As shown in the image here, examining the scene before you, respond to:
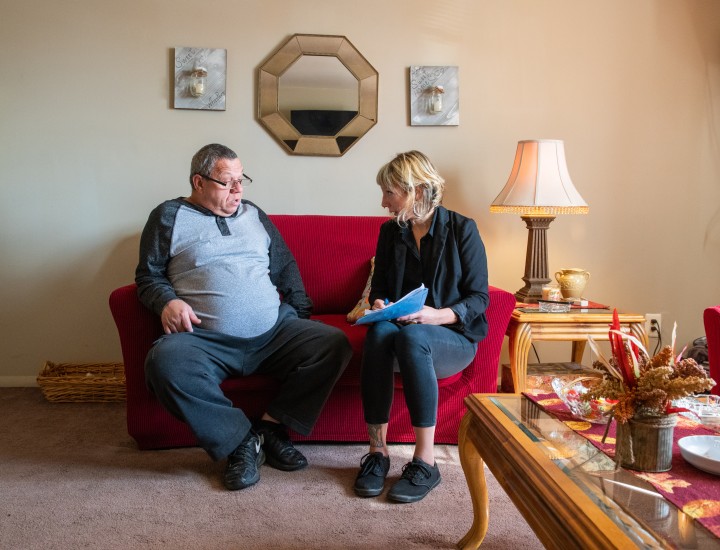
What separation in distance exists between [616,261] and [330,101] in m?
1.56

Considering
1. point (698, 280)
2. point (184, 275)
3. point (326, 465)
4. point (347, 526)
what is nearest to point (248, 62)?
point (184, 275)

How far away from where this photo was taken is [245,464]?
86.5 inches

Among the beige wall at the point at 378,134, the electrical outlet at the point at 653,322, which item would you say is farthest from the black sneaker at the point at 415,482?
the electrical outlet at the point at 653,322

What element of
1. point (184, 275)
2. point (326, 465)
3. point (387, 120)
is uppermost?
point (387, 120)

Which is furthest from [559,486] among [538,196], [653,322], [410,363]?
[653,322]

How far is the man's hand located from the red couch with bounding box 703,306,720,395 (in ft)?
5.19

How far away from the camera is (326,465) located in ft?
7.73

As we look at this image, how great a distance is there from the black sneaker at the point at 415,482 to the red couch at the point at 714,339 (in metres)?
0.86

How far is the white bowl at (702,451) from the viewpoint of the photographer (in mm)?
1277

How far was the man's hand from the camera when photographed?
2.28 meters

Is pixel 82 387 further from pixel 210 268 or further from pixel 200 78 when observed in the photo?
pixel 200 78

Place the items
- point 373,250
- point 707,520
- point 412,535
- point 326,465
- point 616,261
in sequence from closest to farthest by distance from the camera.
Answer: point 707,520 → point 412,535 → point 326,465 → point 373,250 → point 616,261

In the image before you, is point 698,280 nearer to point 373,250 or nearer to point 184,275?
point 373,250

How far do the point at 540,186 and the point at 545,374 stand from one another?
81 cm
